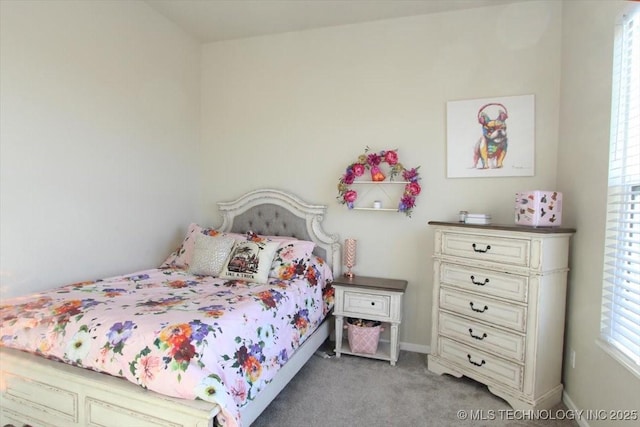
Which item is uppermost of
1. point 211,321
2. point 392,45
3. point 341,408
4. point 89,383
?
point 392,45

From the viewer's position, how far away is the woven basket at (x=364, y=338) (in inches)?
110

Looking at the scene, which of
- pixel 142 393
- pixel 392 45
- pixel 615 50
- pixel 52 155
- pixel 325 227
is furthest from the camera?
pixel 325 227

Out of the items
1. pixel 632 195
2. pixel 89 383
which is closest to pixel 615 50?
pixel 632 195

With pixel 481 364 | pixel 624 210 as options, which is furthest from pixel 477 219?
pixel 481 364

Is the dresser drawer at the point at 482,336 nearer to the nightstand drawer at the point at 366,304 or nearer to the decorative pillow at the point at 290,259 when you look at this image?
the nightstand drawer at the point at 366,304

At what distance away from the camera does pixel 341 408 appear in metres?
2.16

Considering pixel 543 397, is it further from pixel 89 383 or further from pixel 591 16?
pixel 89 383

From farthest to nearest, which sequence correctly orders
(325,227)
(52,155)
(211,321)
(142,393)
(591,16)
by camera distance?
1. (325,227)
2. (52,155)
3. (591,16)
4. (211,321)
5. (142,393)

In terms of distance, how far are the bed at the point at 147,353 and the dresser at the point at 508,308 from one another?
3.85 ft

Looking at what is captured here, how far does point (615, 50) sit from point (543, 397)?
2082 mm

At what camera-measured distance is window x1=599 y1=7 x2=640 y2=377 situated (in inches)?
65.6

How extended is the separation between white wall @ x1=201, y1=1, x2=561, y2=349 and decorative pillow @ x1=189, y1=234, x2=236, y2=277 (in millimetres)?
910

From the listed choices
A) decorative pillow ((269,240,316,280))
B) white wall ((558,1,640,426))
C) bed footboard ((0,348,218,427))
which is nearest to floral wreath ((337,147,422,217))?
decorative pillow ((269,240,316,280))

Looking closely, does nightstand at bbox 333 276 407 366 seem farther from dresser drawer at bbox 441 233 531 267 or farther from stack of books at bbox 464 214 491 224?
stack of books at bbox 464 214 491 224
